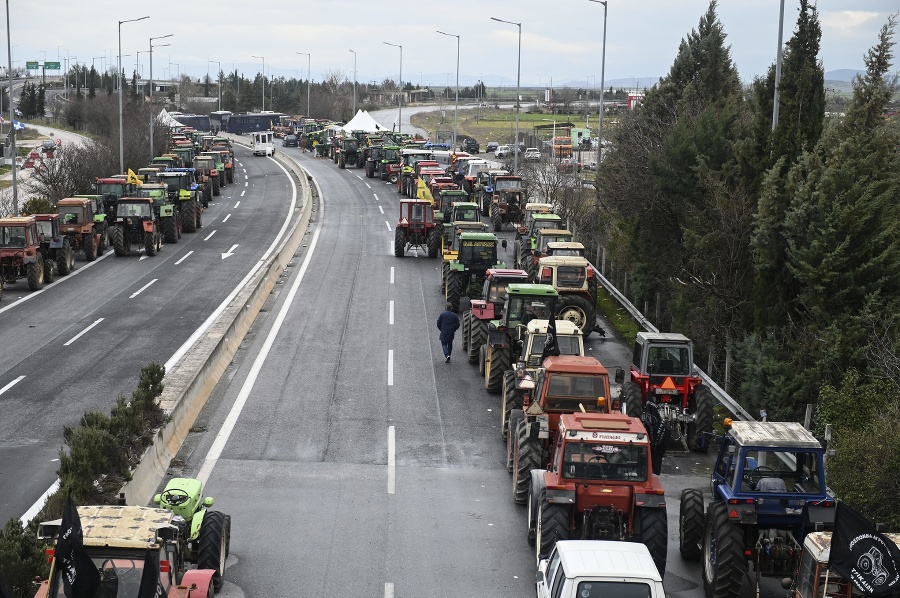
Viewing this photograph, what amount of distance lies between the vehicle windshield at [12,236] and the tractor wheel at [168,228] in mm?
12580

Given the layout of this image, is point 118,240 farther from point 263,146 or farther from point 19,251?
point 263,146

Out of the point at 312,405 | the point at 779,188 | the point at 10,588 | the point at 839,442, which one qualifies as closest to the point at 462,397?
the point at 312,405

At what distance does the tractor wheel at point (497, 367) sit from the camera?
80.6 feet

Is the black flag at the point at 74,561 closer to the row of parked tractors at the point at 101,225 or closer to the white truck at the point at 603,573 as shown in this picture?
the white truck at the point at 603,573

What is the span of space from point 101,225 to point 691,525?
35.1 m

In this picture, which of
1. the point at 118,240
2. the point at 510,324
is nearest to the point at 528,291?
the point at 510,324

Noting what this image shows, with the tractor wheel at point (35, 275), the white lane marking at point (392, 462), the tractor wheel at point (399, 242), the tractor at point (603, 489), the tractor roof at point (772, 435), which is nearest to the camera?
the tractor roof at point (772, 435)

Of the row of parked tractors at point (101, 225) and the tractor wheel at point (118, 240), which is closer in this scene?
the row of parked tractors at point (101, 225)

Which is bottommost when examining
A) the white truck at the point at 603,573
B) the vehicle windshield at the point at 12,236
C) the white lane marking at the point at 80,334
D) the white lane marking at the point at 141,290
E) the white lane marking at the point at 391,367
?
the white lane marking at the point at 80,334

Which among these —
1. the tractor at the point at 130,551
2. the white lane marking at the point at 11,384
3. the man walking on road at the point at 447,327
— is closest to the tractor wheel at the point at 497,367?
the man walking on road at the point at 447,327

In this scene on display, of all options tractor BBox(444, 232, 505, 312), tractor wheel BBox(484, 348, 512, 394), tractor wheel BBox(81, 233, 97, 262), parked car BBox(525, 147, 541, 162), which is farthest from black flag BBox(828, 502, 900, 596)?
parked car BBox(525, 147, 541, 162)

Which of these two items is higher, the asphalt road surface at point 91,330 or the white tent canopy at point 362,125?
the white tent canopy at point 362,125

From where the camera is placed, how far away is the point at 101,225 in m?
45.2

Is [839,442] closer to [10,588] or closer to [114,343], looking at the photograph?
[10,588]
